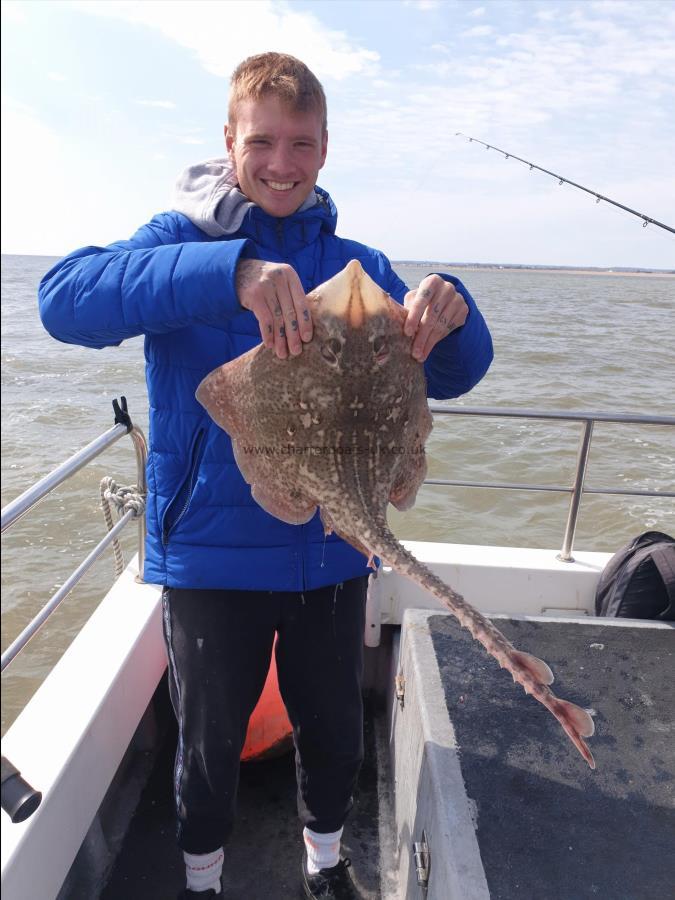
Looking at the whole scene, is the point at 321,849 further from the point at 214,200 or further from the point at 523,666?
the point at 214,200

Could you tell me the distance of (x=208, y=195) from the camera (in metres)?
2.12

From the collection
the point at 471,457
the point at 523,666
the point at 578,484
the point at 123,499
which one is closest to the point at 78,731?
the point at 123,499

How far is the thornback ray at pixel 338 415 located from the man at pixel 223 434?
3.5 inches

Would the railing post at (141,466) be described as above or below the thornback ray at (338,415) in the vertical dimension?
below

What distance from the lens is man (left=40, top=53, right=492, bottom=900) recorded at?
1.82m

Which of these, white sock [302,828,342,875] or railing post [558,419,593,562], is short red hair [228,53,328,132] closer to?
railing post [558,419,593,562]

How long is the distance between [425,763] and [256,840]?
1.30 meters

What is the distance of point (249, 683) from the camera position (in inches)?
90.0

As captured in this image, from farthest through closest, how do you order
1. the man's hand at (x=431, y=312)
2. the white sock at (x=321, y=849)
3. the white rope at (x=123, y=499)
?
1. the white rope at (x=123, y=499)
2. the white sock at (x=321, y=849)
3. the man's hand at (x=431, y=312)

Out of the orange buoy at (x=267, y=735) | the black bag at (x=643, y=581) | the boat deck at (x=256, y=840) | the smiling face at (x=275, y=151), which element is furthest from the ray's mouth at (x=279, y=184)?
the boat deck at (x=256, y=840)

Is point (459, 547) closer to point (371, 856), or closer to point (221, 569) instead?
point (371, 856)

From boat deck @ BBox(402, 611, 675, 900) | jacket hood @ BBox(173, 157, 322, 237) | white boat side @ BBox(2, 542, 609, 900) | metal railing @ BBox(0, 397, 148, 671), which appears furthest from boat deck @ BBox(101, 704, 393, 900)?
jacket hood @ BBox(173, 157, 322, 237)

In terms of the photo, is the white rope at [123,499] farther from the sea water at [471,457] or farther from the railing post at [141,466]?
the sea water at [471,457]

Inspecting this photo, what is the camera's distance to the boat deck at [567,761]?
6.19 feet
